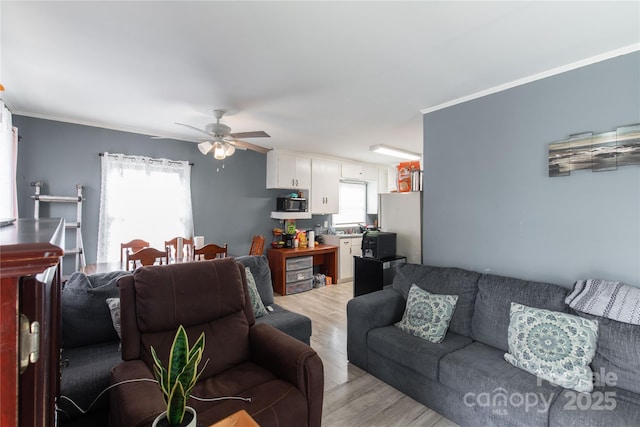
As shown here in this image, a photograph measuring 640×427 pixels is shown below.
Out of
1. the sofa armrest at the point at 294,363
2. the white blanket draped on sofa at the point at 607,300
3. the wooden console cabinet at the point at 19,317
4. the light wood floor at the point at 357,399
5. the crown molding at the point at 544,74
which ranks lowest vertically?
the light wood floor at the point at 357,399

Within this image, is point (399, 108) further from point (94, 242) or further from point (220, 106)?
point (94, 242)

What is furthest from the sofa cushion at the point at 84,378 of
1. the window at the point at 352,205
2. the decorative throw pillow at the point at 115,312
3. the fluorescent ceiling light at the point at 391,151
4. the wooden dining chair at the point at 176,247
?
the window at the point at 352,205

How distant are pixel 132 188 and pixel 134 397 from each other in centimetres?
332

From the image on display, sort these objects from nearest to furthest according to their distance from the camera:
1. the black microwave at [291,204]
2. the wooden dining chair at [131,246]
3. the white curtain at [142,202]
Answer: the wooden dining chair at [131,246] → the white curtain at [142,202] → the black microwave at [291,204]

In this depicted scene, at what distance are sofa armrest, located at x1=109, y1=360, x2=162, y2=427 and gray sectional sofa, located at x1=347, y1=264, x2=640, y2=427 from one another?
64.5 inches

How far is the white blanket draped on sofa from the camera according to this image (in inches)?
67.3

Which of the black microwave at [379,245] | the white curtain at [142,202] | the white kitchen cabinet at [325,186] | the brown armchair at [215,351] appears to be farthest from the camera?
the white kitchen cabinet at [325,186]

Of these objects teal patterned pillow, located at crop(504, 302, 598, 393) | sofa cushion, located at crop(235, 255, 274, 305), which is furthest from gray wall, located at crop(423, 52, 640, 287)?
sofa cushion, located at crop(235, 255, 274, 305)

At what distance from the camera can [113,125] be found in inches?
147

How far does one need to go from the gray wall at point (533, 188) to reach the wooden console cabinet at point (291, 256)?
2.44 meters

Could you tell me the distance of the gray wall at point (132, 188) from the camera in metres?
3.35

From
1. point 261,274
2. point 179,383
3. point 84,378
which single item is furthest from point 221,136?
point 179,383

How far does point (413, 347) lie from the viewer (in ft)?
7.13

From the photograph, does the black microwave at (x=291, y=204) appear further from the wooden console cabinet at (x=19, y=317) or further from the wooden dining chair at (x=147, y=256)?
the wooden console cabinet at (x=19, y=317)
